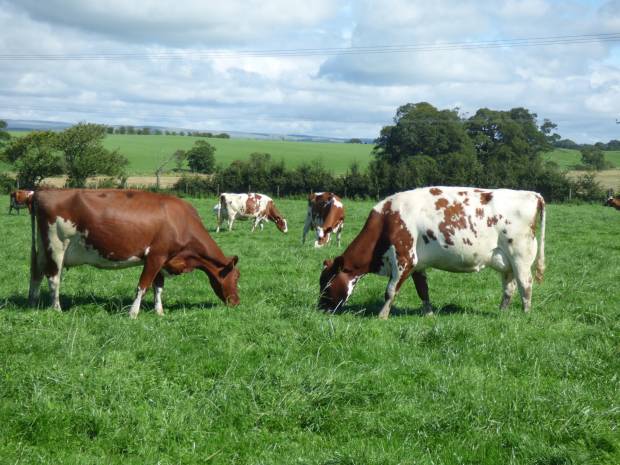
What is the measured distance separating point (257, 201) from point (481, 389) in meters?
21.7

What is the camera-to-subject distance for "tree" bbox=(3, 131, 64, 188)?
58.8 m

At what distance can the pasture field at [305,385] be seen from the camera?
526 centimetres

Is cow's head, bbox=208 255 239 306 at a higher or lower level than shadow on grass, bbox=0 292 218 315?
higher

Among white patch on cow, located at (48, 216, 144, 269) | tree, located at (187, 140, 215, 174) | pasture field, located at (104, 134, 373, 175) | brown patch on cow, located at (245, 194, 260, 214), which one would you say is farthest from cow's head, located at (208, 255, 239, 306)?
pasture field, located at (104, 134, 373, 175)

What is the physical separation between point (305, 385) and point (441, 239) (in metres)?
4.35

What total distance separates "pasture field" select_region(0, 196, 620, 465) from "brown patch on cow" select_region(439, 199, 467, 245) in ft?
3.85

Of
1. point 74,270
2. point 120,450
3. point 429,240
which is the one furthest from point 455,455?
point 74,270

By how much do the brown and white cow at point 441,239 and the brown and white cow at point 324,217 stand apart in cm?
941

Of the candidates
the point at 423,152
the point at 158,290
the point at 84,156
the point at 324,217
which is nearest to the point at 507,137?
the point at 423,152

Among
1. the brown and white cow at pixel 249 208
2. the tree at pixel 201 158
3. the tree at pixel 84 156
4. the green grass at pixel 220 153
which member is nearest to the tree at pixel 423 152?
the green grass at pixel 220 153

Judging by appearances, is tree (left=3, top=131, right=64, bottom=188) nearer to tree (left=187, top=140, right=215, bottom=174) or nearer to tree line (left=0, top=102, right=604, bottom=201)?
tree line (left=0, top=102, right=604, bottom=201)

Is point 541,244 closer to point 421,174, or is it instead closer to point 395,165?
point 421,174

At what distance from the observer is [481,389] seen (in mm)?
6340

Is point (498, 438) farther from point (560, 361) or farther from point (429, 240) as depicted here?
point (429, 240)
